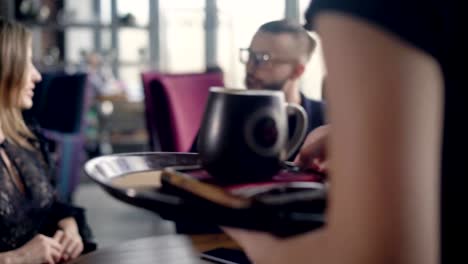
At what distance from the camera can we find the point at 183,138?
230cm

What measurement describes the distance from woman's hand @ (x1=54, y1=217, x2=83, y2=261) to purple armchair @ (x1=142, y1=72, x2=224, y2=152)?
549 millimetres

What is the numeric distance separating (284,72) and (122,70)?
209 inches

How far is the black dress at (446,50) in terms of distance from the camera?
432mm

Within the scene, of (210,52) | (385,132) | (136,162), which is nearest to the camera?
(385,132)

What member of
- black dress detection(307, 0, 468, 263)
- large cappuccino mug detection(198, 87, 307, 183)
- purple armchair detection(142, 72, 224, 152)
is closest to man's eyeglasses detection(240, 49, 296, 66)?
purple armchair detection(142, 72, 224, 152)

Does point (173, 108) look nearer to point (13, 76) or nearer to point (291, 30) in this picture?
point (291, 30)

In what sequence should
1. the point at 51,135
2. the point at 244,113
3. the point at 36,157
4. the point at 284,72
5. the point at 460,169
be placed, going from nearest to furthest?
1. the point at 460,169
2. the point at 244,113
3. the point at 36,157
4. the point at 284,72
5. the point at 51,135

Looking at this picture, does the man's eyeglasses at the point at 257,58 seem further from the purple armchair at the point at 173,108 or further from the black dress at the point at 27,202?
A: the black dress at the point at 27,202

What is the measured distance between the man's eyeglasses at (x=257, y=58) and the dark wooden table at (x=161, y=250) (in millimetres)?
842

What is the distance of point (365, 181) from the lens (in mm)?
435

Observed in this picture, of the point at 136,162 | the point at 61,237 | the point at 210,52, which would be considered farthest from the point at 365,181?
the point at 210,52

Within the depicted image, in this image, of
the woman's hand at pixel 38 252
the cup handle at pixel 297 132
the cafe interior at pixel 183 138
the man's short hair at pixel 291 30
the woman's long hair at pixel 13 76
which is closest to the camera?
the cafe interior at pixel 183 138

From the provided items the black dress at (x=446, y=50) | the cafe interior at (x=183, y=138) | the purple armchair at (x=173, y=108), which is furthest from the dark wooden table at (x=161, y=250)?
the purple armchair at (x=173, y=108)

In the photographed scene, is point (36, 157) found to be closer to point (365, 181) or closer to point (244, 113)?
point (244, 113)
